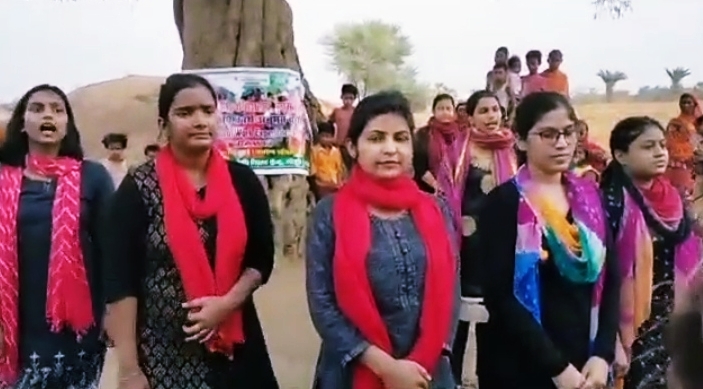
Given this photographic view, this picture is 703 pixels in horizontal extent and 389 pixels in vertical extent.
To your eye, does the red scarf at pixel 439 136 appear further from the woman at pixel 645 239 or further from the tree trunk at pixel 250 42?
the tree trunk at pixel 250 42

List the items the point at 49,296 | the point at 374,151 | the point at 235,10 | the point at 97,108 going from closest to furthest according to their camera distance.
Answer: the point at 374,151 → the point at 49,296 → the point at 235,10 → the point at 97,108

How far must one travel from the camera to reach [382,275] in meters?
3.46

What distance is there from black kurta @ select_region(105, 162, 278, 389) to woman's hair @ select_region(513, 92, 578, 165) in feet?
3.51

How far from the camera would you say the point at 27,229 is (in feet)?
13.4

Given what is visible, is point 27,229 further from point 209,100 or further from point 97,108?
point 97,108

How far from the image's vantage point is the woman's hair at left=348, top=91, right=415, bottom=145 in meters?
3.61

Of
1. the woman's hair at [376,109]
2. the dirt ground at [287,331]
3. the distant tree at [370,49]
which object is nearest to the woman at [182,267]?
the woman's hair at [376,109]

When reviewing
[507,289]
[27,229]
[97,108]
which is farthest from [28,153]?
[97,108]

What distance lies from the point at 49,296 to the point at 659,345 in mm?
2153

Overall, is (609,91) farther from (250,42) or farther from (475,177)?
(475,177)

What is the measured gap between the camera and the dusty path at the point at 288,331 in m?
6.55

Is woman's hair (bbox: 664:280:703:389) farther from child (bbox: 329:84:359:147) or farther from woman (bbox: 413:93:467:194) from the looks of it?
child (bbox: 329:84:359:147)

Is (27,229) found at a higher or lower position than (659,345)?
higher

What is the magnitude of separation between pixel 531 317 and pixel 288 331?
4437mm
